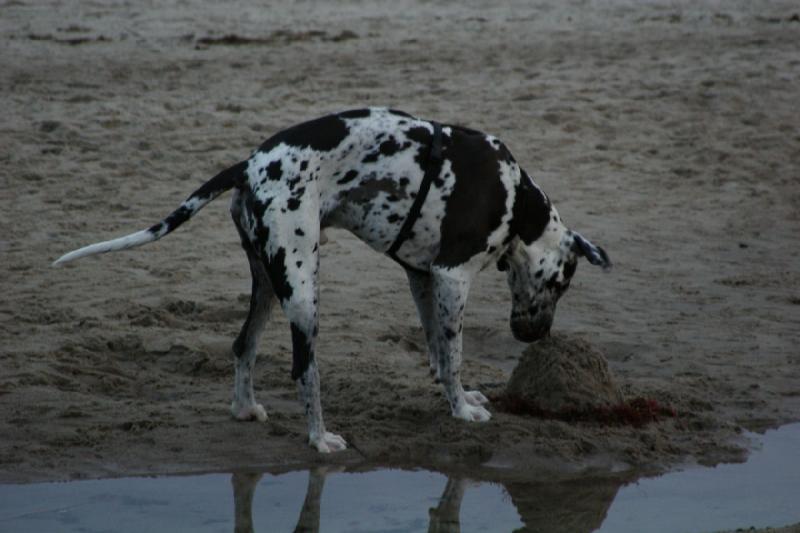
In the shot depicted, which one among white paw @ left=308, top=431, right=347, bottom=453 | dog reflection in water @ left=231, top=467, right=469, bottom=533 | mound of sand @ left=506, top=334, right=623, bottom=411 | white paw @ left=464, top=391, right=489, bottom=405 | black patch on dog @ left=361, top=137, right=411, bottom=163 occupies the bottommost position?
dog reflection in water @ left=231, top=467, right=469, bottom=533

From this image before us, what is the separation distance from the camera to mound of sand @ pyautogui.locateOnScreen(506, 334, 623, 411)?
23.6ft

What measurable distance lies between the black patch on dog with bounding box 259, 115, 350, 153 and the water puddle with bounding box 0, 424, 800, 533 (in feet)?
5.23

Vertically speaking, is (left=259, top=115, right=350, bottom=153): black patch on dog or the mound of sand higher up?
(left=259, top=115, right=350, bottom=153): black patch on dog

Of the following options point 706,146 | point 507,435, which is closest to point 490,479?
point 507,435

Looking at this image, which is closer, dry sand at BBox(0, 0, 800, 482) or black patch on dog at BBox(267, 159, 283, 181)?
black patch on dog at BBox(267, 159, 283, 181)

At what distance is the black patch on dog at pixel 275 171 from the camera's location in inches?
255

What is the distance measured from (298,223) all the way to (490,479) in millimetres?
1588

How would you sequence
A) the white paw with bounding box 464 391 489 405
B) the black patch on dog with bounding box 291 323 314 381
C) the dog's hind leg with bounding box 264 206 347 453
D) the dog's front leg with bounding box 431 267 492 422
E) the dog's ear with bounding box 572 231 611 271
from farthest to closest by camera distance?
the white paw with bounding box 464 391 489 405 → the dog's ear with bounding box 572 231 611 271 → the dog's front leg with bounding box 431 267 492 422 → the black patch on dog with bounding box 291 323 314 381 → the dog's hind leg with bounding box 264 206 347 453

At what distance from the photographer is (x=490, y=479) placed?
6.75 m

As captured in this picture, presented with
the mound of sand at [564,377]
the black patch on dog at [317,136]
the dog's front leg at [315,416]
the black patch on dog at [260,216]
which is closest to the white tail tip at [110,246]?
the black patch on dog at [260,216]

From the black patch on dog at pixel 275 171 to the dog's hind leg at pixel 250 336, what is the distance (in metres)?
0.28

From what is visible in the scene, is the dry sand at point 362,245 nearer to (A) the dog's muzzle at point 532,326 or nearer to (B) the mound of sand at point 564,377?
(B) the mound of sand at point 564,377

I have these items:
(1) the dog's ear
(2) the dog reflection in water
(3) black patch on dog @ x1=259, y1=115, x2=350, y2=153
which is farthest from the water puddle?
(3) black patch on dog @ x1=259, y1=115, x2=350, y2=153

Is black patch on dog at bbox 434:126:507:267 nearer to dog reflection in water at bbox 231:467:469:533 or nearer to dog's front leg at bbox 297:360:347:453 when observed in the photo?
dog's front leg at bbox 297:360:347:453
